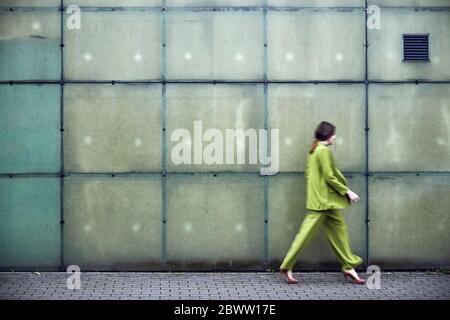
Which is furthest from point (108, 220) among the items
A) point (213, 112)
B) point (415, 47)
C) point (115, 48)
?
point (415, 47)

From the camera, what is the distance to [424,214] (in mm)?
11531

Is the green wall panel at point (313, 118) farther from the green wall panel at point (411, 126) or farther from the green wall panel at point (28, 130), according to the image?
the green wall panel at point (28, 130)

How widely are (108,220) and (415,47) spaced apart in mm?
4959

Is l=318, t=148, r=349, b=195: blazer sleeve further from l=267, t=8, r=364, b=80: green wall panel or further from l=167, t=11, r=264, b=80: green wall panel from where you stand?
l=167, t=11, r=264, b=80: green wall panel

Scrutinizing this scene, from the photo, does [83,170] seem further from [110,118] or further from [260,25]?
[260,25]

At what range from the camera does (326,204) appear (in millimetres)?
10641

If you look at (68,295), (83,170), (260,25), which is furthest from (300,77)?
(68,295)

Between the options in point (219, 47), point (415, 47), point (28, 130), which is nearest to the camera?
point (28, 130)

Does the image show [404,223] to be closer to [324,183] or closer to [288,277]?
[324,183]

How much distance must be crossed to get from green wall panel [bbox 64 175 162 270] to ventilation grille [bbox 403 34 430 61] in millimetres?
3947

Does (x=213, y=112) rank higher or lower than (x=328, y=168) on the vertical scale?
higher

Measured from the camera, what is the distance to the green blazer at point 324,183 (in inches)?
417

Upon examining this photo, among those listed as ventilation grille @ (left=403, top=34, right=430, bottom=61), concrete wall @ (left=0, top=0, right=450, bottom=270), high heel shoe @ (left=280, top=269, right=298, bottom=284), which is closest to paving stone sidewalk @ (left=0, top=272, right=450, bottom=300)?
high heel shoe @ (left=280, top=269, right=298, bottom=284)

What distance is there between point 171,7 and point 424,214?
15.1 ft
